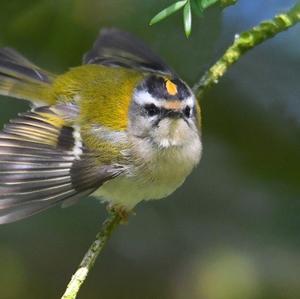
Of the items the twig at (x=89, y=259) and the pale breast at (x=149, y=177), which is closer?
the twig at (x=89, y=259)

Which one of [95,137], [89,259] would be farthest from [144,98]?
[89,259]

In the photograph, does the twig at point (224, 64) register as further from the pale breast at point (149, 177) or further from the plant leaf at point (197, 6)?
the plant leaf at point (197, 6)

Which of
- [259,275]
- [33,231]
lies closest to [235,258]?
[259,275]

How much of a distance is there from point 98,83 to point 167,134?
21 cm

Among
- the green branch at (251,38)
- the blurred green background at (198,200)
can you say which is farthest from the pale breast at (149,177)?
the blurred green background at (198,200)

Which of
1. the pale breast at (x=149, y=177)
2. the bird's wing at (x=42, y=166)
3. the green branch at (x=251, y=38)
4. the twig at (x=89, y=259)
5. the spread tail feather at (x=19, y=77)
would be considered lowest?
the twig at (x=89, y=259)

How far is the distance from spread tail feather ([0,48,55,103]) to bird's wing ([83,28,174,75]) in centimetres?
19

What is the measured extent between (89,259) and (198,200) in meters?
1.22

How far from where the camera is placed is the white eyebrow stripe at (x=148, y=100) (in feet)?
6.46

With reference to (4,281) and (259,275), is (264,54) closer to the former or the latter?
(259,275)

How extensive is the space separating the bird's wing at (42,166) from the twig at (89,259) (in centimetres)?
9

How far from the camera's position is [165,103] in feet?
6.46

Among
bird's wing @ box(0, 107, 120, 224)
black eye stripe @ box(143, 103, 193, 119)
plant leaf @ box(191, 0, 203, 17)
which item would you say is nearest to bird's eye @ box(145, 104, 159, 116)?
black eye stripe @ box(143, 103, 193, 119)

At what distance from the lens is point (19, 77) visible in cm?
217
